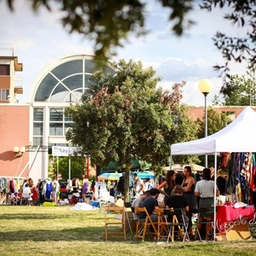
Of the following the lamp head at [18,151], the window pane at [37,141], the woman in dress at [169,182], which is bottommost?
the woman in dress at [169,182]

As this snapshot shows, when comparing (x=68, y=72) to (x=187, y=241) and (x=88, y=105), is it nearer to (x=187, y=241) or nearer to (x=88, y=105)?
(x=88, y=105)

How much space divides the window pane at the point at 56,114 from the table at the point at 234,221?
33.7m

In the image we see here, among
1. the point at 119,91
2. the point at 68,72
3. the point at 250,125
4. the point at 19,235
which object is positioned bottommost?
the point at 19,235

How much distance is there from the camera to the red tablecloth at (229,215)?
14.9 m

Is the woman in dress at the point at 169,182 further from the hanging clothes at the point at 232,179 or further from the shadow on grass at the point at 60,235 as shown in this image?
the hanging clothes at the point at 232,179

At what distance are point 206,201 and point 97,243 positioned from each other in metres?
2.34

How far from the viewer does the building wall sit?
161 feet

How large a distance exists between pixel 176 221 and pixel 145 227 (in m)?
0.74

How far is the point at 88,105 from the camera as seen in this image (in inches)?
1113

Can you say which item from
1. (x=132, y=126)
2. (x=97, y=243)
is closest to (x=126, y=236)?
(x=97, y=243)

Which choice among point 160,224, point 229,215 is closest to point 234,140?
point 229,215

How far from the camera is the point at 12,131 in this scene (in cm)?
4959

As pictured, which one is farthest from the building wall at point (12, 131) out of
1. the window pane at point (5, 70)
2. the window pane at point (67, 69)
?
the window pane at point (5, 70)

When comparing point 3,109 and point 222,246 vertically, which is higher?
point 3,109
